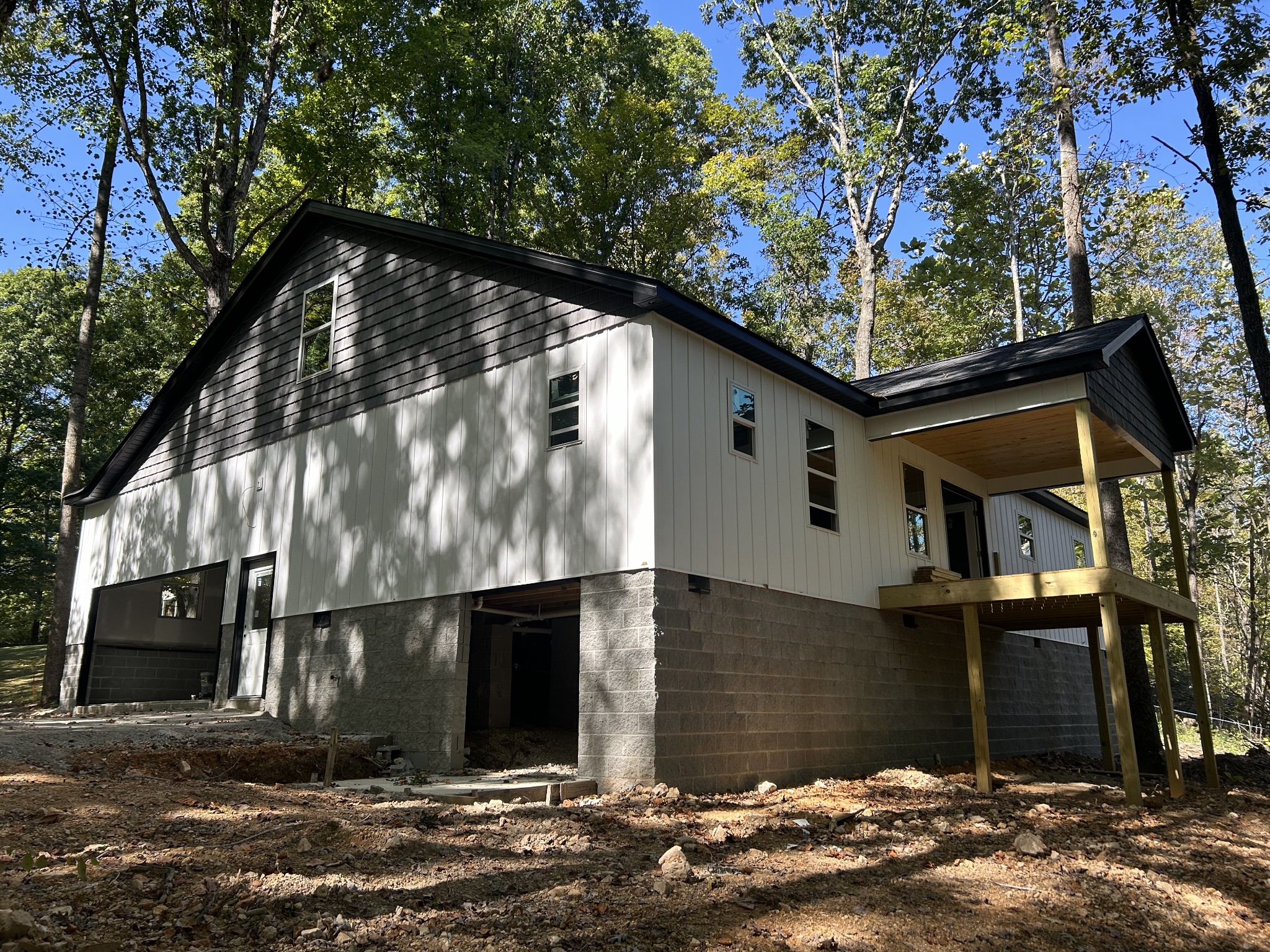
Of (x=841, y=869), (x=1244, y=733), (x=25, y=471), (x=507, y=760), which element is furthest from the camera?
(x=25, y=471)

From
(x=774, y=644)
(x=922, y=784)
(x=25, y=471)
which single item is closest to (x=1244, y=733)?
(x=922, y=784)

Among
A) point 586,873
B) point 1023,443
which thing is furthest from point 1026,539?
point 586,873

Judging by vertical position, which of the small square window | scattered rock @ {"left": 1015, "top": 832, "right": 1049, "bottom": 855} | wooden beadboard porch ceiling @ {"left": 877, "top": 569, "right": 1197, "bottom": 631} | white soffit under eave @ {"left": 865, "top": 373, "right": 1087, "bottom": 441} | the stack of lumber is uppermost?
white soffit under eave @ {"left": 865, "top": 373, "right": 1087, "bottom": 441}

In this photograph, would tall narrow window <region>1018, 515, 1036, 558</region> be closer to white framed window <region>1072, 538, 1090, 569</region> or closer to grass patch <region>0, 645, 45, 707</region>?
white framed window <region>1072, 538, 1090, 569</region>

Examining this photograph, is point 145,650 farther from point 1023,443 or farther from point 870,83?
point 870,83

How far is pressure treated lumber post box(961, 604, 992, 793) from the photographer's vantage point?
10664mm

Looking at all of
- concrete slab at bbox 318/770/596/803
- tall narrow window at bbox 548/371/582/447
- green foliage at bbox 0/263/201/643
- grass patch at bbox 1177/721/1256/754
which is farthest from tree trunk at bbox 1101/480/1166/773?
green foliage at bbox 0/263/201/643

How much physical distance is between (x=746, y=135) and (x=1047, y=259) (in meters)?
11.1

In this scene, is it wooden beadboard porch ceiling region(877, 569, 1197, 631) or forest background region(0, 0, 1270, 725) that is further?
forest background region(0, 0, 1270, 725)

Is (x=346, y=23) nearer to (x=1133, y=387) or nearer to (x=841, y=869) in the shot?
(x=1133, y=387)

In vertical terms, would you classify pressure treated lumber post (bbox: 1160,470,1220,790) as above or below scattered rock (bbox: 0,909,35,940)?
above

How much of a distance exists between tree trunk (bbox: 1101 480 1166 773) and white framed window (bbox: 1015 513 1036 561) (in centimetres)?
331

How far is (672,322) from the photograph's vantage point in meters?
9.82

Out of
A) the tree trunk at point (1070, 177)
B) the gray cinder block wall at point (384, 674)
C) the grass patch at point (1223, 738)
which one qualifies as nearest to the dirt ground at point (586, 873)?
the gray cinder block wall at point (384, 674)
